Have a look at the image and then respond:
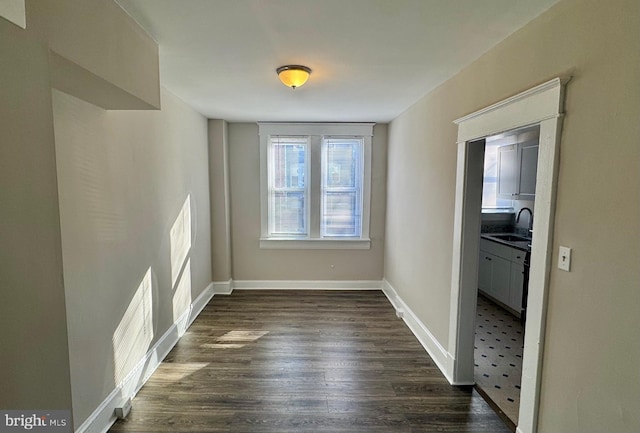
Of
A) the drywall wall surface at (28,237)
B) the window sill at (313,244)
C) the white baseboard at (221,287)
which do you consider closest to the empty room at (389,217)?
the drywall wall surface at (28,237)

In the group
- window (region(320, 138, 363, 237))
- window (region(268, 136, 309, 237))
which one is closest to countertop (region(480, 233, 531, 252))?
window (region(320, 138, 363, 237))

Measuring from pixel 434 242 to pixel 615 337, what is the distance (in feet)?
5.72

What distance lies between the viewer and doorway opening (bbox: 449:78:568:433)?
1529 millimetres

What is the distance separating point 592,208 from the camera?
132 cm

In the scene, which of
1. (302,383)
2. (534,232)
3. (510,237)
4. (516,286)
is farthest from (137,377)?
(510,237)

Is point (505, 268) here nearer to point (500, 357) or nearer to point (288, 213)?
point (500, 357)

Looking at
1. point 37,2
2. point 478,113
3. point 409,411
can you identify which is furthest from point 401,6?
point 409,411

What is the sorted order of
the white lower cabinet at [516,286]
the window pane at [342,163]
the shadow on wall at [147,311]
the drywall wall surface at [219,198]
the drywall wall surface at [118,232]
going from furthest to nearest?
the window pane at [342,163] → the drywall wall surface at [219,198] → the white lower cabinet at [516,286] → the shadow on wall at [147,311] → the drywall wall surface at [118,232]

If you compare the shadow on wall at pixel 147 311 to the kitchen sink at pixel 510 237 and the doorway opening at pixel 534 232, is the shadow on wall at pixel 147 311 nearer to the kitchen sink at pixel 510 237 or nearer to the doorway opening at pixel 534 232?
the doorway opening at pixel 534 232

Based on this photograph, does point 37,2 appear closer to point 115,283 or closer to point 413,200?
point 115,283

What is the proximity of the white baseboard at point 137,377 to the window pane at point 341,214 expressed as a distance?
85.6 inches

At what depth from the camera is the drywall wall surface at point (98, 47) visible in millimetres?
1145

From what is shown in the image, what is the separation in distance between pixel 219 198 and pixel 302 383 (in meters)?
2.81

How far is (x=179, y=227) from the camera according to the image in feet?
10.8
